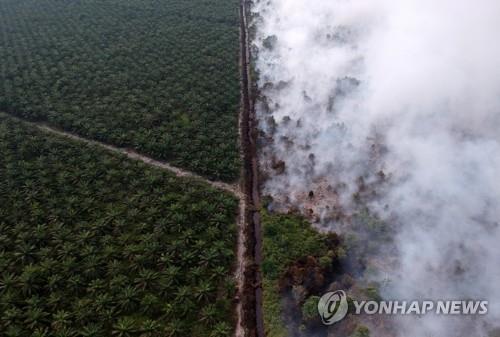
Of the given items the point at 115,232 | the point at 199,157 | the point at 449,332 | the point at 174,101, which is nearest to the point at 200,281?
the point at 115,232

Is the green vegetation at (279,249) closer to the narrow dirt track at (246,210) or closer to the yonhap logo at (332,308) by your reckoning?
the narrow dirt track at (246,210)

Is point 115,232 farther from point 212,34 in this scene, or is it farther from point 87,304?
point 212,34

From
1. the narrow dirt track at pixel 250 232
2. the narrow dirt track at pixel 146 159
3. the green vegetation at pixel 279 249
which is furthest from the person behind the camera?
the narrow dirt track at pixel 146 159

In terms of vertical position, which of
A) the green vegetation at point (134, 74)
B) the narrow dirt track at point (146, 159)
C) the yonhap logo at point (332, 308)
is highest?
the green vegetation at point (134, 74)

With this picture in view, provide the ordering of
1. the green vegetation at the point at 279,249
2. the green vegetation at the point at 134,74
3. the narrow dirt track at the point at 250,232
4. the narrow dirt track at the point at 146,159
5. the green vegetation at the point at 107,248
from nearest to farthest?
1. the green vegetation at the point at 107,248
2. the narrow dirt track at the point at 250,232
3. the green vegetation at the point at 279,249
4. the narrow dirt track at the point at 146,159
5. the green vegetation at the point at 134,74

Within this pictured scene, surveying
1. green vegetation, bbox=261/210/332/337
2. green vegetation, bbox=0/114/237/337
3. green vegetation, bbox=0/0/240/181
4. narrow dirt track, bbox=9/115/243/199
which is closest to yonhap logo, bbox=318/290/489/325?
green vegetation, bbox=261/210/332/337

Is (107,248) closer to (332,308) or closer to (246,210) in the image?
(246,210)

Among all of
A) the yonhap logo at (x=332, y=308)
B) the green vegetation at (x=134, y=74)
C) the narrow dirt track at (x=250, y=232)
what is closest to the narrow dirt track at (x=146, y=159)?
the green vegetation at (x=134, y=74)
